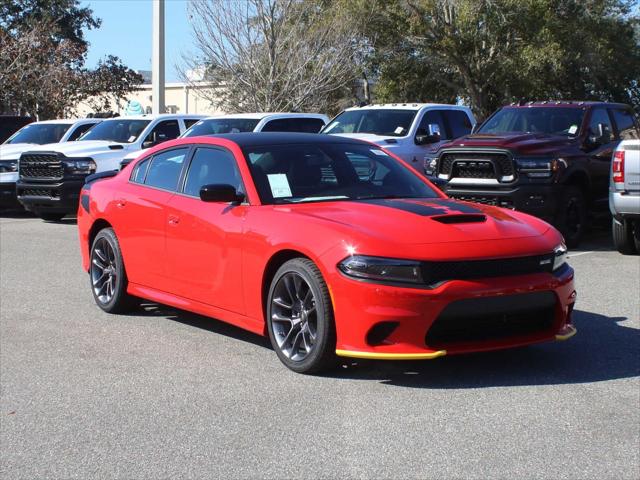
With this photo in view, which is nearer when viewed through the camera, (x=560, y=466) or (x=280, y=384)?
(x=560, y=466)

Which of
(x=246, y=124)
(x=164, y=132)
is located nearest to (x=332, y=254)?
(x=246, y=124)

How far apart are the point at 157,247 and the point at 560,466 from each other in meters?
4.10

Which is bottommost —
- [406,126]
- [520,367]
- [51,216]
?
[51,216]

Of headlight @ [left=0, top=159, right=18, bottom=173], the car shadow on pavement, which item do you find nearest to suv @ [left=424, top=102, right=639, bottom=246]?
the car shadow on pavement

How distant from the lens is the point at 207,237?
724 cm

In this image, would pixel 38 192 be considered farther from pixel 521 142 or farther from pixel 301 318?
pixel 301 318

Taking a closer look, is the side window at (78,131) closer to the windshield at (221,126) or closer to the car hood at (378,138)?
the windshield at (221,126)

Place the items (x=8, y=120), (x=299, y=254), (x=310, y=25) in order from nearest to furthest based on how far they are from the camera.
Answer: (x=299, y=254)
(x=8, y=120)
(x=310, y=25)

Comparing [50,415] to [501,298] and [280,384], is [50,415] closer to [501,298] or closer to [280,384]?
[280,384]

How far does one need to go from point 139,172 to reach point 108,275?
978 millimetres

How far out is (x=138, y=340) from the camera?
7.68 metres

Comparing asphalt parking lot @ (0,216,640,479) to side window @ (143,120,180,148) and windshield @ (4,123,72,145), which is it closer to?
side window @ (143,120,180,148)

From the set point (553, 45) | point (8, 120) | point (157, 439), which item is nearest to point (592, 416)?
point (157, 439)

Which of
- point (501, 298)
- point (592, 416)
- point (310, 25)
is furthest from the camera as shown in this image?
point (310, 25)
